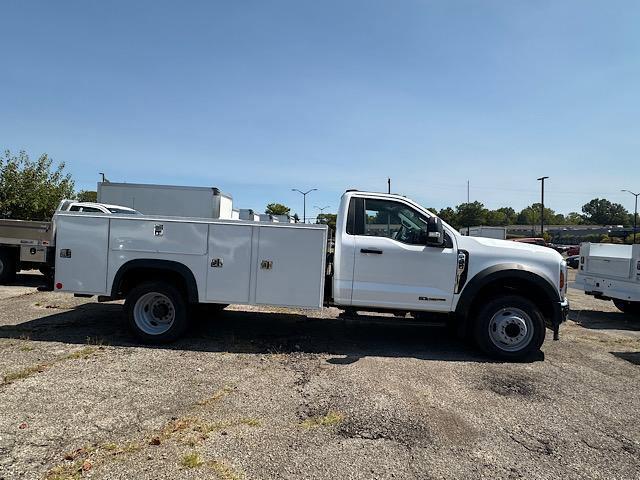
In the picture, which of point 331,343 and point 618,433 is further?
point 331,343

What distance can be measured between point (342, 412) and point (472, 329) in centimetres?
282

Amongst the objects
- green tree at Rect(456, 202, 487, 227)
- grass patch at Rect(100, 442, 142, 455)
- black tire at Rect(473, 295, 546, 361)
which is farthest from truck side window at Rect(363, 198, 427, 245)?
green tree at Rect(456, 202, 487, 227)

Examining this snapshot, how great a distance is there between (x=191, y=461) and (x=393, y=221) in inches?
162

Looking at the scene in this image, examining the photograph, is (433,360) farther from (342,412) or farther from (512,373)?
(342,412)

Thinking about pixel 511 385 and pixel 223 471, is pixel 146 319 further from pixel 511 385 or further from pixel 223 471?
pixel 511 385

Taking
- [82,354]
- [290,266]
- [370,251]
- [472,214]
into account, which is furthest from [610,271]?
[472,214]

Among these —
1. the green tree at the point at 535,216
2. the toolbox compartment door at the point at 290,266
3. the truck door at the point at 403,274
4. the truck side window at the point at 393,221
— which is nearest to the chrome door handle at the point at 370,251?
the truck door at the point at 403,274

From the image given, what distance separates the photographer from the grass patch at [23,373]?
15.5ft

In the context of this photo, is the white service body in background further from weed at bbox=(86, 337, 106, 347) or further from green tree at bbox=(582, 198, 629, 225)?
green tree at bbox=(582, 198, 629, 225)

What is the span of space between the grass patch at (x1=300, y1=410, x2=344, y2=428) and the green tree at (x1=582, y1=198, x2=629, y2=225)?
443 ft

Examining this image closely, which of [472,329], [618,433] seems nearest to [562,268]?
[472,329]

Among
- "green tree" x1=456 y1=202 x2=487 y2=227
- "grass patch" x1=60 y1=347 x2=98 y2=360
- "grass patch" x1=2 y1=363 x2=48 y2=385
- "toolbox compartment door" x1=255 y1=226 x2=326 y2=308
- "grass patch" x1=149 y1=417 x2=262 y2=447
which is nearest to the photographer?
"grass patch" x1=149 y1=417 x2=262 y2=447

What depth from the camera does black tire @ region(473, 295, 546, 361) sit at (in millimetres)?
6047

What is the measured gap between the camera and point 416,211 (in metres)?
6.29
